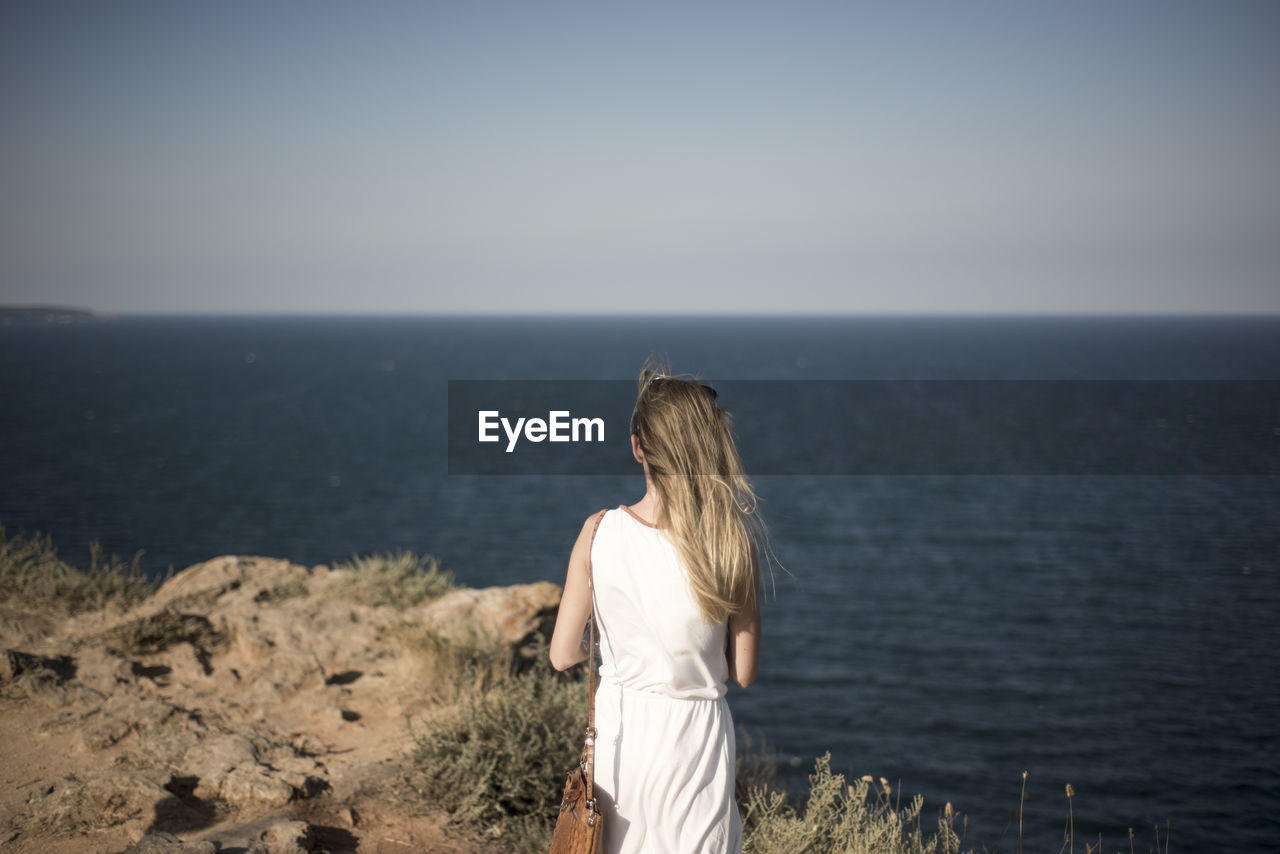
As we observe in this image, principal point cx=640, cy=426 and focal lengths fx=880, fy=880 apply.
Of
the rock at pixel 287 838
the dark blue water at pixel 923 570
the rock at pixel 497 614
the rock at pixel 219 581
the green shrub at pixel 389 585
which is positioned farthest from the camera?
the dark blue water at pixel 923 570

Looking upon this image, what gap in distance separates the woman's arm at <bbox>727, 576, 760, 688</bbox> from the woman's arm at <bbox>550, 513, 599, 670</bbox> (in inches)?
16.6

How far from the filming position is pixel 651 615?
2.44 metres

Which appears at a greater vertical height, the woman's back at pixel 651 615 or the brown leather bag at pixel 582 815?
the woman's back at pixel 651 615

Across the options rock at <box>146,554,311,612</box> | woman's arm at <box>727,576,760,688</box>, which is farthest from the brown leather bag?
rock at <box>146,554,311,612</box>

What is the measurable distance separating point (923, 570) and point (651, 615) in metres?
29.1

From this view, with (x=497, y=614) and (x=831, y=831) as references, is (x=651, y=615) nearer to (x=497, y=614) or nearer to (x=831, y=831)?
(x=831, y=831)

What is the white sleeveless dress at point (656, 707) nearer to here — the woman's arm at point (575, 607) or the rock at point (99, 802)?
the woman's arm at point (575, 607)

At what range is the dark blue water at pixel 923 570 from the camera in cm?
1627

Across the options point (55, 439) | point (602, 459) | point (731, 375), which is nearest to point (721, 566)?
point (602, 459)

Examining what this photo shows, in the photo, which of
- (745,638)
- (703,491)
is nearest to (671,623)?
(745,638)

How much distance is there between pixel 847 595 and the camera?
26672mm
